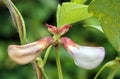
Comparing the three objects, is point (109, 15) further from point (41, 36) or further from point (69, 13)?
point (41, 36)

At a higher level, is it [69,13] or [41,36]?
[69,13]

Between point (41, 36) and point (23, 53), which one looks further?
point (41, 36)

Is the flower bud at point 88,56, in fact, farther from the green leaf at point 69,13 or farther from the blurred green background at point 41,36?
the blurred green background at point 41,36

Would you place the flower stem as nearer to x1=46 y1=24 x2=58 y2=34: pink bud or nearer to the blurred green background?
x1=46 y1=24 x2=58 y2=34: pink bud

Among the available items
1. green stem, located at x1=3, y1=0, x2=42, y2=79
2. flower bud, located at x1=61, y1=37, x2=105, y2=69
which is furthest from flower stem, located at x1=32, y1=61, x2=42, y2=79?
flower bud, located at x1=61, y1=37, x2=105, y2=69

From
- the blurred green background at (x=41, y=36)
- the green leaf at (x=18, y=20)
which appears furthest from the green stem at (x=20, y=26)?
the blurred green background at (x=41, y=36)

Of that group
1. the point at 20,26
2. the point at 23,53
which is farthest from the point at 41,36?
the point at 23,53

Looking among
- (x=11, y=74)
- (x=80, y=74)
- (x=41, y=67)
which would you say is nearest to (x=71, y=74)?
(x=80, y=74)
